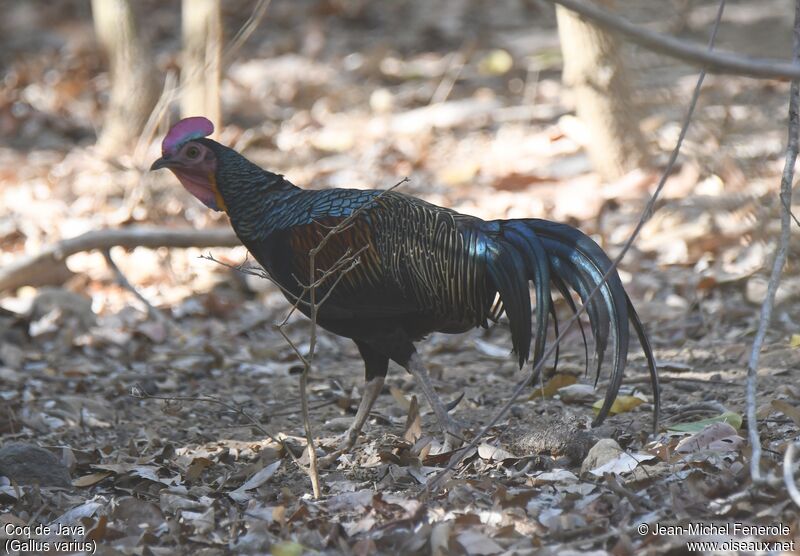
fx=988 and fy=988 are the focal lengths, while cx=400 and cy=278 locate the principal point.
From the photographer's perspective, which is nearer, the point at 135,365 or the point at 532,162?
the point at 135,365

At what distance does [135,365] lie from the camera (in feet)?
20.4

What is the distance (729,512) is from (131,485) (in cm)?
240

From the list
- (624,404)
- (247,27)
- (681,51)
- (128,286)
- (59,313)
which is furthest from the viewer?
(59,313)

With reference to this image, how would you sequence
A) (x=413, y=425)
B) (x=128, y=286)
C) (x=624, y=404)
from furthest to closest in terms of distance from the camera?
1. (x=128, y=286)
2. (x=624, y=404)
3. (x=413, y=425)

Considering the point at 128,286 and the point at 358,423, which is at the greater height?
the point at 128,286

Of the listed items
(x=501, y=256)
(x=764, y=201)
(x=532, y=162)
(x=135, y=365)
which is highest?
(x=532, y=162)

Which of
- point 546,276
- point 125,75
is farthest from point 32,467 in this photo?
point 125,75

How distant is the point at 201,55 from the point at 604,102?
12.0ft

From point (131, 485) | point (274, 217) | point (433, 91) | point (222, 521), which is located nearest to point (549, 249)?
point (274, 217)

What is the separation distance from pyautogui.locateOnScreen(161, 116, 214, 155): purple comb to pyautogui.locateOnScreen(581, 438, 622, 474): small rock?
7.36ft

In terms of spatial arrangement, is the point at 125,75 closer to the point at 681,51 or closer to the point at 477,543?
the point at 477,543

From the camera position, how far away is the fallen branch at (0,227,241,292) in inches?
263

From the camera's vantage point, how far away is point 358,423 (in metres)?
4.50

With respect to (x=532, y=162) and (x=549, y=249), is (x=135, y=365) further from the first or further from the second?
(x=532, y=162)
